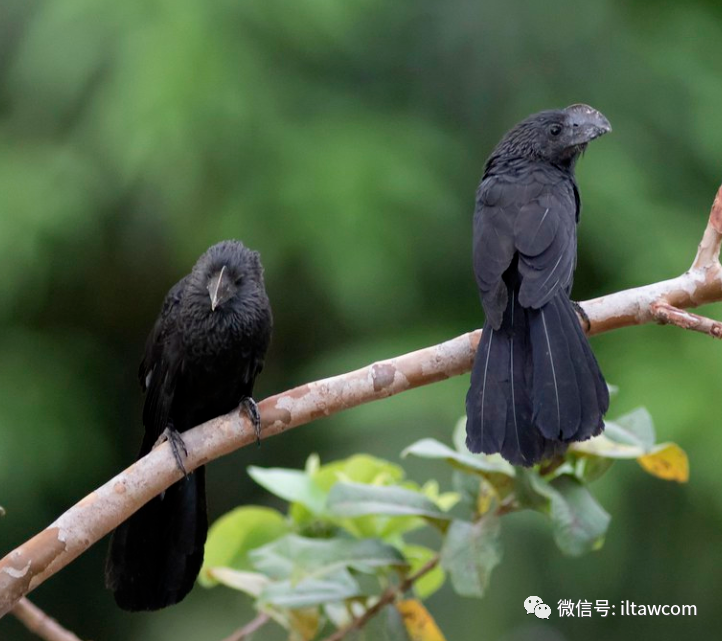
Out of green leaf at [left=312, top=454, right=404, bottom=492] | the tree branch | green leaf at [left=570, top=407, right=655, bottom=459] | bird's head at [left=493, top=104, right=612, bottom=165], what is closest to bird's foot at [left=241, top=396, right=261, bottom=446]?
the tree branch

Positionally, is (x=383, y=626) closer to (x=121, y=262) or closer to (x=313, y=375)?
(x=313, y=375)

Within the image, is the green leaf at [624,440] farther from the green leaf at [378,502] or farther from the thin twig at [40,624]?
the thin twig at [40,624]

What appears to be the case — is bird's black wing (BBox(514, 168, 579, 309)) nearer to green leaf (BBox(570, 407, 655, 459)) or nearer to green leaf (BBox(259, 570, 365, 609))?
green leaf (BBox(570, 407, 655, 459))

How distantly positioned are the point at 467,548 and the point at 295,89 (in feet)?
8.66

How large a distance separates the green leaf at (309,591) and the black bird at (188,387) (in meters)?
0.35

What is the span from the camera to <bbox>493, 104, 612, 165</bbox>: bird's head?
2994 mm

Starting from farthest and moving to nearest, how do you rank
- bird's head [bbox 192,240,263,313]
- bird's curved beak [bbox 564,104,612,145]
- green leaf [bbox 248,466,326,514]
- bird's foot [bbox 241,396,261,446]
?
bird's curved beak [bbox 564,104,612,145] → bird's head [bbox 192,240,263,313] → green leaf [bbox 248,466,326,514] → bird's foot [bbox 241,396,261,446]

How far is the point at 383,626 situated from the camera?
7.87 ft

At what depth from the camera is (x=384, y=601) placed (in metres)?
2.38

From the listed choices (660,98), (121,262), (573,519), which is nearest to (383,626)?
(573,519)

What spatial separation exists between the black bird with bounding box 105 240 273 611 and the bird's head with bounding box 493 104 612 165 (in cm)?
82

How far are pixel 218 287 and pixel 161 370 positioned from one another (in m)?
0.27

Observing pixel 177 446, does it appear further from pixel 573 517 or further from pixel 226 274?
pixel 573 517

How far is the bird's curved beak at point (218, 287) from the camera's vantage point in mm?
2664
